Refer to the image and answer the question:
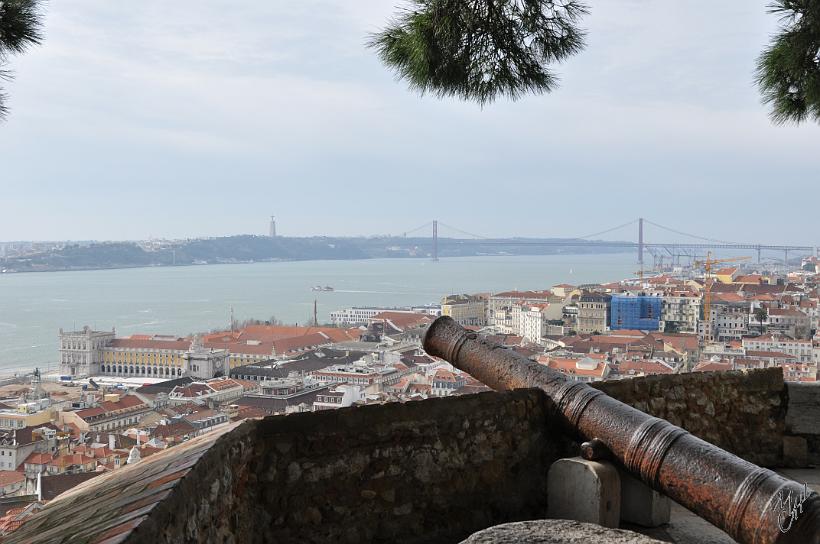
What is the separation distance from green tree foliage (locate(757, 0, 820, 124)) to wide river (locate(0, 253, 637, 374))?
27.6 m

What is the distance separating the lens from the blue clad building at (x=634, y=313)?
128 ft

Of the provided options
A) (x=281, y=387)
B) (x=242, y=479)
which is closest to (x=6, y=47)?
(x=242, y=479)

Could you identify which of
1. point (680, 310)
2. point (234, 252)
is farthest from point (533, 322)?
point (234, 252)

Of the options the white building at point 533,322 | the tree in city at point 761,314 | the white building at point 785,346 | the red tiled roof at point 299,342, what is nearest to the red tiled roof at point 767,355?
the white building at point 785,346

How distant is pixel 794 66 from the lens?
3.44 meters

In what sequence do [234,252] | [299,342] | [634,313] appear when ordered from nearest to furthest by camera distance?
[299,342]
[634,313]
[234,252]

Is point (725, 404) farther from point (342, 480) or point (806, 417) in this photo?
point (342, 480)

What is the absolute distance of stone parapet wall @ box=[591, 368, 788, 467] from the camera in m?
2.85

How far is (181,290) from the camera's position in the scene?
6581cm

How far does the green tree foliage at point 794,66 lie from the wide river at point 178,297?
27.6 meters

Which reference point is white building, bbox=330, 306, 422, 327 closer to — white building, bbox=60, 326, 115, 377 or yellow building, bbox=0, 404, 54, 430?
white building, bbox=60, 326, 115, 377

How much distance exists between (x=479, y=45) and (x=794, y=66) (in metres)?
1.38

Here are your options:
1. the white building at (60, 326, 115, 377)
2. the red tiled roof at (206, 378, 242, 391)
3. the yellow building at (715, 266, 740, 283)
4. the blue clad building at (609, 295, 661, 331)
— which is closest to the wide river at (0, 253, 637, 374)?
the white building at (60, 326, 115, 377)

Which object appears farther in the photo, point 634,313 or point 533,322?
point 634,313
